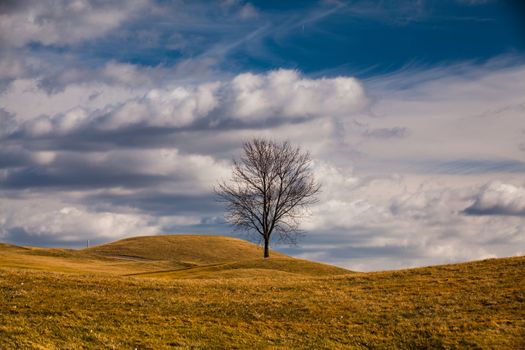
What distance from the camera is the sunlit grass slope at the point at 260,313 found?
25438mm

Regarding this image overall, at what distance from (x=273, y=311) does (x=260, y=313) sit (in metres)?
0.80

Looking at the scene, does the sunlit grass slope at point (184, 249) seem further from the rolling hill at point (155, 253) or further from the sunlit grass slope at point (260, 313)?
the sunlit grass slope at point (260, 313)

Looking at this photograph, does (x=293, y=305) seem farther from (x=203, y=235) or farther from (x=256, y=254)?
(x=203, y=235)

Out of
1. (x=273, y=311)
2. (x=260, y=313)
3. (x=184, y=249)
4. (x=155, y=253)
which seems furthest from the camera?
(x=184, y=249)

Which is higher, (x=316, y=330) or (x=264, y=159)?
(x=264, y=159)

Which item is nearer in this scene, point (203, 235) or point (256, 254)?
point (256, 254)

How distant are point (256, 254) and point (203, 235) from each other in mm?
18801

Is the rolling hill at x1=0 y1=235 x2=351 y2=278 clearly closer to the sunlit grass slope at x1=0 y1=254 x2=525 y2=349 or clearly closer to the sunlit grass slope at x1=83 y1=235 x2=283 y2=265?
the sunlit grass slope at x1=83 y1=235 x2=283 y2=265

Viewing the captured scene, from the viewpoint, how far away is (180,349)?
2434 centimetres

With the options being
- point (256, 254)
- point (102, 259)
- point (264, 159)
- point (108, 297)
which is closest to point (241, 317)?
point (108, 297)

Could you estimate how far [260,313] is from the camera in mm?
29781

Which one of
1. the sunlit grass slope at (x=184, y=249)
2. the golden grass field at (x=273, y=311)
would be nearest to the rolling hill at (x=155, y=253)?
the sunlit grass slope at (x=184, y=249)

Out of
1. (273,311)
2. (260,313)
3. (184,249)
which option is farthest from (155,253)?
(260,313)

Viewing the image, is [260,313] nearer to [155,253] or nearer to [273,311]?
[273,311]
